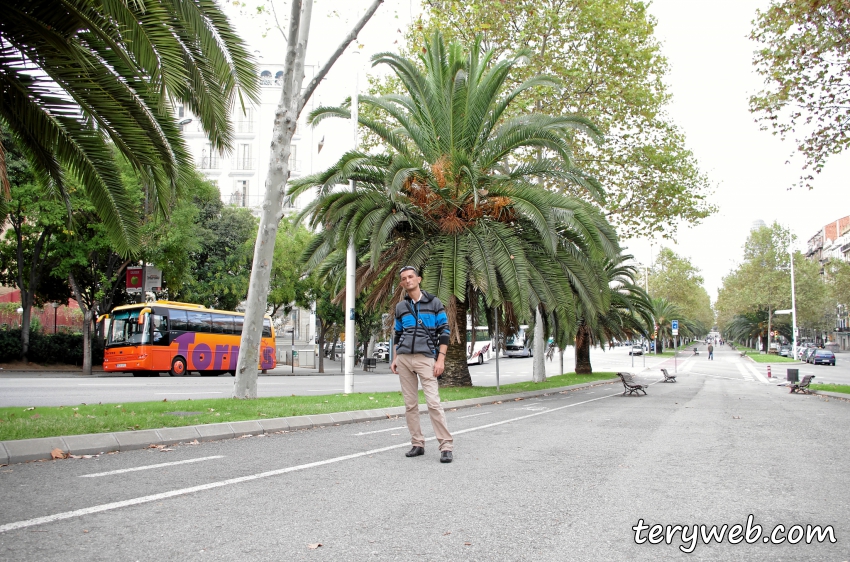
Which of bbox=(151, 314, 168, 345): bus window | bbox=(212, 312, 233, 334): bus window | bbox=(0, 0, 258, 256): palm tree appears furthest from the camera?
bbox=(212, 312, 233, 334): bus window

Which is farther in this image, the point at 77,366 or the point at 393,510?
the point at 77,366

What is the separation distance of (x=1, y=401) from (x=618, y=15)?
22065 mm

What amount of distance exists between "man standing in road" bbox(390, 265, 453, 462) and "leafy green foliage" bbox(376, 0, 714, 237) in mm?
16988

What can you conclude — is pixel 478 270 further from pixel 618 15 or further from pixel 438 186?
pixel 618 15

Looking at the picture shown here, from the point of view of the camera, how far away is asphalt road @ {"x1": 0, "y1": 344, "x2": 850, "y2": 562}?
149 inches

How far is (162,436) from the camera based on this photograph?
305 inches

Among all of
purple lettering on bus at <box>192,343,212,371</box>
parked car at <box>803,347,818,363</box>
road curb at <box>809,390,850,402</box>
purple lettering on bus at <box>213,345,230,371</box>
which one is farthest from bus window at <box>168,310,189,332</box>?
parked car at <box>803,347,818,363</box>

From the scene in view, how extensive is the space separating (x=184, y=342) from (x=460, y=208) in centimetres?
1728

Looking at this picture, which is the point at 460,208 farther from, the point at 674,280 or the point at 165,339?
the point at 674,280

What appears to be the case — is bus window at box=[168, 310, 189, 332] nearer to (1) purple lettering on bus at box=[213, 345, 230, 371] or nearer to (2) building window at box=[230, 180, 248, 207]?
(1) purple lettering on bus at box=[213, 345, 230, 371]

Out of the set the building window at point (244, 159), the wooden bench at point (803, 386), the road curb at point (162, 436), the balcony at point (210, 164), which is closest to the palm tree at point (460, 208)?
the road curb at point (162, 436)

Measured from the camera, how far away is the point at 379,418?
1134 centimetres

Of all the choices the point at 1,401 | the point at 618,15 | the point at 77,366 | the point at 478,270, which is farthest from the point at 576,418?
the point at 77,366

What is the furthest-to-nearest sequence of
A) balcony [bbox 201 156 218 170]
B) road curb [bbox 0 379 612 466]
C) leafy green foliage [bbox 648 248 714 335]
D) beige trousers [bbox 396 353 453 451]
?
leafy green foliage [bbox 648 248 714 335] < balcony [bbox 201 156 218 170] < beige trousers [bbox 396 353 453 451] < road curb [bbox 0 379 612 466]
